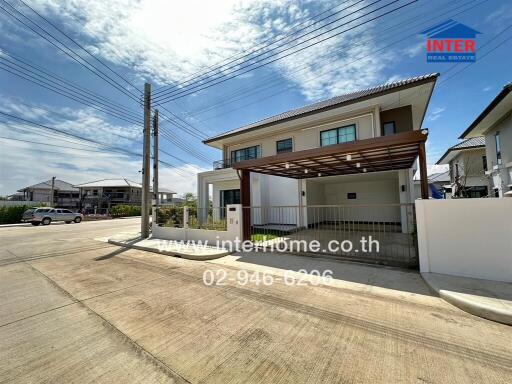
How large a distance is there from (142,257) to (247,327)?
6324 mm

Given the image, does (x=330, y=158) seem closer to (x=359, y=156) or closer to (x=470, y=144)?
(x=359, y=156)

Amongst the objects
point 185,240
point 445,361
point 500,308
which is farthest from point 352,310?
point 185,240

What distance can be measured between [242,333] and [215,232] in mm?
6640

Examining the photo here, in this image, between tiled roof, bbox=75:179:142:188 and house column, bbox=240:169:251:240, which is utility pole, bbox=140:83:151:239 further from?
tiled roof, bbox=75:179:142:188

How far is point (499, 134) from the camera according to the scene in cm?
1328

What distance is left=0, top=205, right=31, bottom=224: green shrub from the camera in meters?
24.2

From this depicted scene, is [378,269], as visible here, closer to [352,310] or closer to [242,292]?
[352,310]

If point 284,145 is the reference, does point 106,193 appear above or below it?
below

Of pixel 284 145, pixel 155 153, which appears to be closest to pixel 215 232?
pixel 284 145

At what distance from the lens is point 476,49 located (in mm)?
9609

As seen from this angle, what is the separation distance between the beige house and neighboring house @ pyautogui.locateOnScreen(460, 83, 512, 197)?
292 centimetres

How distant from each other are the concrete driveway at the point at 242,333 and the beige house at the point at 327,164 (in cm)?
416

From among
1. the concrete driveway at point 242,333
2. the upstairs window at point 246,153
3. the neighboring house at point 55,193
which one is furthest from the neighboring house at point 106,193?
the concrete driveway at point 242,333

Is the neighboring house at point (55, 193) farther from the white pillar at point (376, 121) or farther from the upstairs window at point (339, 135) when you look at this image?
the white pillar at point (376, 121)
